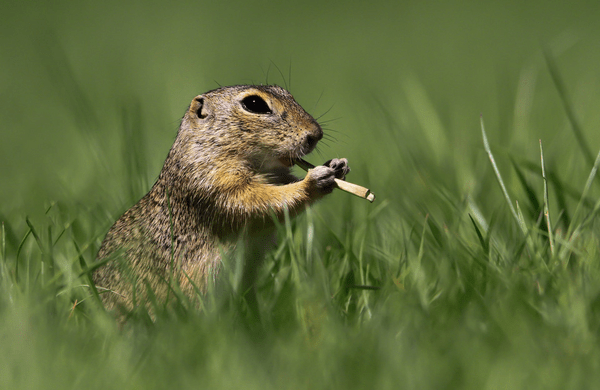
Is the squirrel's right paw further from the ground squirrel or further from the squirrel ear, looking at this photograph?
the squirrel ear

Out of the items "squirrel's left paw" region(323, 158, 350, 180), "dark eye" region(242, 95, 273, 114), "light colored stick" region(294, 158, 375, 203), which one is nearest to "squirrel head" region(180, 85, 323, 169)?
"dark eye" region(242, 95, 273, 114)

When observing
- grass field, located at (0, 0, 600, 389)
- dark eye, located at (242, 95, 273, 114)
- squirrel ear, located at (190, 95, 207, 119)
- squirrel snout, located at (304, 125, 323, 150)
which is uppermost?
dark eye, located at (242, 95, 273, 114)

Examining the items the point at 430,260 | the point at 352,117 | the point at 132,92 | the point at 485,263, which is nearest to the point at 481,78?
the point at 352,117

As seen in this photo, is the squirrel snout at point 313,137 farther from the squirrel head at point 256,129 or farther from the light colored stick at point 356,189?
the light colored stick at point 356,189

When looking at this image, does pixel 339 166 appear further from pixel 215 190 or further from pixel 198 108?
pixel 198 108

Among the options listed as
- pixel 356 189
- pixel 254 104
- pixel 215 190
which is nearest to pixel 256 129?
pixel 254 104

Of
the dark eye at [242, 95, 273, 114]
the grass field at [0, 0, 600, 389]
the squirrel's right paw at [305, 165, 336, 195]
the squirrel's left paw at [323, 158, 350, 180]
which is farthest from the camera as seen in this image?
the dark eye at [242, 95, 273, 114]

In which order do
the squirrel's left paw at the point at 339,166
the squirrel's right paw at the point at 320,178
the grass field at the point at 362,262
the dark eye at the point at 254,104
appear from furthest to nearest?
the dark eye at the point at 254,104 < the squirrel's left paw at the point at 339,166 < the squirrel's right paw at the point at 320,178 < the grass field at the point at 362,262

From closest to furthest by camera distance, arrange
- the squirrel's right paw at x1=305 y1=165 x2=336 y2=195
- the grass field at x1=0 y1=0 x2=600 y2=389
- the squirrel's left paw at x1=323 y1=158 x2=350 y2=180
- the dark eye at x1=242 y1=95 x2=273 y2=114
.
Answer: the grass field at x1=0 y1=0 x2=600 y2=389 → the squirrel's right paw at x1=305 y1=165 x2=336 y2=195 → the squirrel's left paw at x1=323 y1=158 x2=350 y2=180 → the dark eye at x1=242 y1=95 x2=273 y2=114

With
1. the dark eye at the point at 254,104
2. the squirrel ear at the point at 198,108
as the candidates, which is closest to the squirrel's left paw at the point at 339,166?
the dark eye at the point at 254,104
